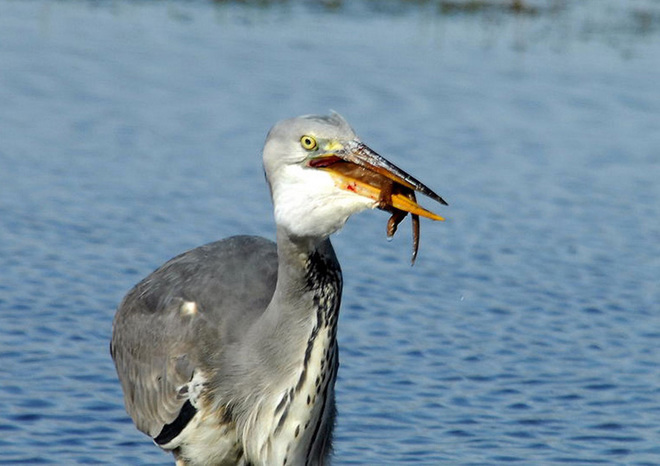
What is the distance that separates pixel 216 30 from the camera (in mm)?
16094

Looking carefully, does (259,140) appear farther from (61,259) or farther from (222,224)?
(61,259)

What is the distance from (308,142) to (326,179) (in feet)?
0.58

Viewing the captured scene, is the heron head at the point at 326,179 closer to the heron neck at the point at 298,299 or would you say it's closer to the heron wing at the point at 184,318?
the heron neck at the point at 298,299

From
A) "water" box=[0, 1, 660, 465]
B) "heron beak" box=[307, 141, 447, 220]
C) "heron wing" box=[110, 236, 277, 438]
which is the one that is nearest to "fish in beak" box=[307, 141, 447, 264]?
"heron beak" box=[307, 141, 447, 220]

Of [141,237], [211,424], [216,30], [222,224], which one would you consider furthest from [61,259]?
[216,30]

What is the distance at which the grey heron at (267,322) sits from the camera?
4.73m

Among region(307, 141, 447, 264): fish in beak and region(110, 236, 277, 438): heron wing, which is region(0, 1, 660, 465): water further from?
region(307, 141, 447, 264): fish in beak

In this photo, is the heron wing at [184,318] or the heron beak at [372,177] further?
the heron wing at [184,318]

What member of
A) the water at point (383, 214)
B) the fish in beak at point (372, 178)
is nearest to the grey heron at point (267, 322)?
the fish in beak at point (372, 178)

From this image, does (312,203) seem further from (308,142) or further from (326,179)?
(308,142)

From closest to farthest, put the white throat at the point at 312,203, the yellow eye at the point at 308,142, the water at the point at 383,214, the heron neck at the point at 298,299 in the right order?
the white throat at the point at 312,203, the yellow eye at the point at 308,142, the heron neck at the point at 298,299, the water at the point at 383,214

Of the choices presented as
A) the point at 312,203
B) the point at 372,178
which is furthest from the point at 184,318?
the point at 372,178

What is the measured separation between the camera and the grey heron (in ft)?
15.5

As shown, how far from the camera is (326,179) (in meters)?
4.67
